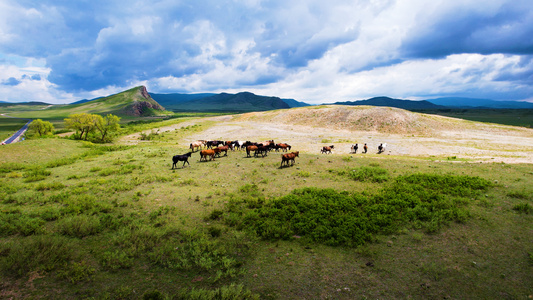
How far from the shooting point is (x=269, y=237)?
34.5 ft

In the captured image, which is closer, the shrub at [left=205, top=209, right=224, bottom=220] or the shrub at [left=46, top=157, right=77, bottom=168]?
the shrub at [left=205, top=209, right=224, bottom=220]

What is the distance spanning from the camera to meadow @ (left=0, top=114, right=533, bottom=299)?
7.43 metres

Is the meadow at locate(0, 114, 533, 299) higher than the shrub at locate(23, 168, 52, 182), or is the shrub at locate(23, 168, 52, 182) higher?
the shrub at locate(23, 168, 52, 182)

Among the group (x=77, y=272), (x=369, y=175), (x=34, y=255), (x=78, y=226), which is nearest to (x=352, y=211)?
(x=369, y=175)

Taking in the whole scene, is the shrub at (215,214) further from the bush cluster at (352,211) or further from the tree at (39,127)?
the tree at (39,127)

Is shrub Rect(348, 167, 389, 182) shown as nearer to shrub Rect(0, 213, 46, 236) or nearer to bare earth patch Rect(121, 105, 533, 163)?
shrub Rect(0, 213, 46, 236)

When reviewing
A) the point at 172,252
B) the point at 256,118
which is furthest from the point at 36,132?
the point at 172,252

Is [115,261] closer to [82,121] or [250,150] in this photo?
[250,150]

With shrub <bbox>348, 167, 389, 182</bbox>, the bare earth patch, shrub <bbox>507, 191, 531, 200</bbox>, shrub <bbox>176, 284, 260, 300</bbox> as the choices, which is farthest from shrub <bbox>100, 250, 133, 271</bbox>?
the bare earth patch

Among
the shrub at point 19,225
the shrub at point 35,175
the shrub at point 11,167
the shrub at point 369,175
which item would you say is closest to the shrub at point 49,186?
the shrub at point 35,175

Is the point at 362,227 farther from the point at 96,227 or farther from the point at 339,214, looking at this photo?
the point at 96,227

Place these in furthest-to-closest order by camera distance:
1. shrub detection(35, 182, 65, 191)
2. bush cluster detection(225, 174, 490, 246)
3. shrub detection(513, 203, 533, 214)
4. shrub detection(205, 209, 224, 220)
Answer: shrub detection(35, 182, 65, 191), shrub detection(205, 209, 224, 220), shrub detection(513, 203, 533, 214), bush cluster detection(225, 174, 490, 246)

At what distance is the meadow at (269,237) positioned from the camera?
24.4 ft

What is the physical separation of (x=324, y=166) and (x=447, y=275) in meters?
14.3
